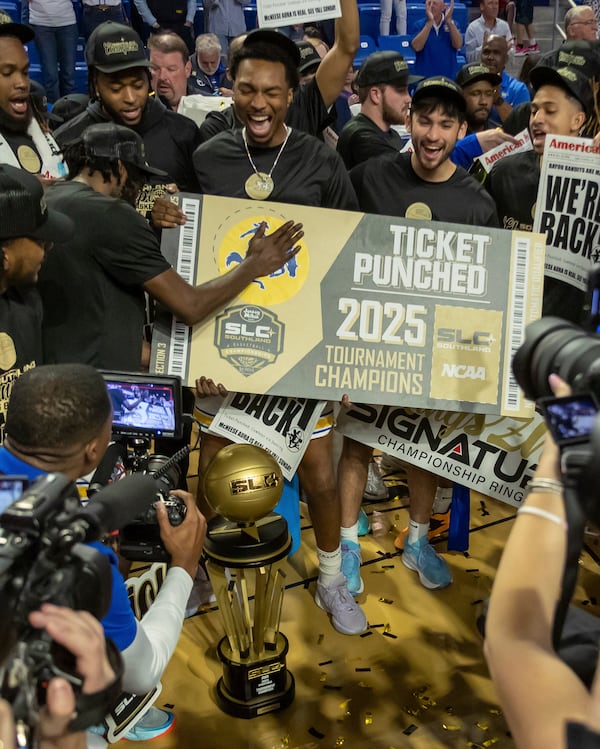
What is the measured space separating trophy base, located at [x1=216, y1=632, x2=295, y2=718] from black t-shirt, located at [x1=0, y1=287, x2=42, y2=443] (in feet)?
3.22

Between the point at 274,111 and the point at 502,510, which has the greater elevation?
the point at 274,111

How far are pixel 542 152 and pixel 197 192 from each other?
50.4 inches

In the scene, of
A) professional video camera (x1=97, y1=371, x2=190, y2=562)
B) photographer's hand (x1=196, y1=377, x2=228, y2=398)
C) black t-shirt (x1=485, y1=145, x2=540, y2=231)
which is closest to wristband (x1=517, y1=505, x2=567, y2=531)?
professional video camera (x1=97, y1=371, x2=190, y2=562)

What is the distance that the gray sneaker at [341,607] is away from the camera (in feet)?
9.67

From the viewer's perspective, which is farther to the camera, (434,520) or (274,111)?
(434,520)

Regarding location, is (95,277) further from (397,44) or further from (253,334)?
(397,44)

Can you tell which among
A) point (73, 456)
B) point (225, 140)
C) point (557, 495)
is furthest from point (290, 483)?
point (557, 495)

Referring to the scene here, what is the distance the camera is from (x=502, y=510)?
3.84 meters

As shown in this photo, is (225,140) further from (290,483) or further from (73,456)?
(73,456)

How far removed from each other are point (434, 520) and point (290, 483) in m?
0.80

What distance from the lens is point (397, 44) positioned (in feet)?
30.5

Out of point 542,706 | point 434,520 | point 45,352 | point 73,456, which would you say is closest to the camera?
point 542,706

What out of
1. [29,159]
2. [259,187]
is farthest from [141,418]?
[29,159]

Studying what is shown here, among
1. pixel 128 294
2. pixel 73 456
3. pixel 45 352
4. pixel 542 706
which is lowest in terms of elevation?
pixel 542 706
